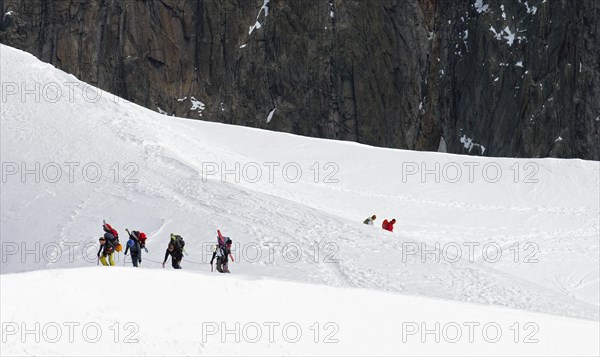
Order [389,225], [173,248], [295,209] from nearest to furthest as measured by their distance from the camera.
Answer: [173,248] < [295,209] < [389,225]

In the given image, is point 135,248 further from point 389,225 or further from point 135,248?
point 389,225

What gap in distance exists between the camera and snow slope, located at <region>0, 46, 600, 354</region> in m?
20.6

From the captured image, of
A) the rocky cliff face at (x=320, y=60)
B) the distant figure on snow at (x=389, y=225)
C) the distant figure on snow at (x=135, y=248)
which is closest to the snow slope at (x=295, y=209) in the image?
the distant figure on snow at (x=389, y=225)

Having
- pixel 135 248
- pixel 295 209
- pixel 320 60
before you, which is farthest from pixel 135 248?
pixel 320 60

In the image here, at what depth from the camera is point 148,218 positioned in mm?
24203

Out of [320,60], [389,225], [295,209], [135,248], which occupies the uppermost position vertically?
[320,60]

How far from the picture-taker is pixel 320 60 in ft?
269

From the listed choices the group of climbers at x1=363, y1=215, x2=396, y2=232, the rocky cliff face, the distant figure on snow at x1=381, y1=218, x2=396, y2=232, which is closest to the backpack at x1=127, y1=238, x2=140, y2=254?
the group of climbers at x1=363, y1=215, x2=396, y2=232

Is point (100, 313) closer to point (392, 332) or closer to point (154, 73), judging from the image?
point (392, 332)

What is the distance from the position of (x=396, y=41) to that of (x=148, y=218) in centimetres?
6051

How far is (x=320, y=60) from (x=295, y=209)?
57274 millimetres

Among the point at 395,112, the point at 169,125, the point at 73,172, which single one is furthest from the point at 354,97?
the point at 73,172

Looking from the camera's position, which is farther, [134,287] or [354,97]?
[354,97]

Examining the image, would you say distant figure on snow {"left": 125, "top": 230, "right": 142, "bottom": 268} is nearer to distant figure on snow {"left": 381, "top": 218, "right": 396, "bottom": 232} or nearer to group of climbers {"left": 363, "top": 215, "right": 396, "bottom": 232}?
group of climbers {"left": 363, "top": 215, "right": 396, "bottom": 232}
